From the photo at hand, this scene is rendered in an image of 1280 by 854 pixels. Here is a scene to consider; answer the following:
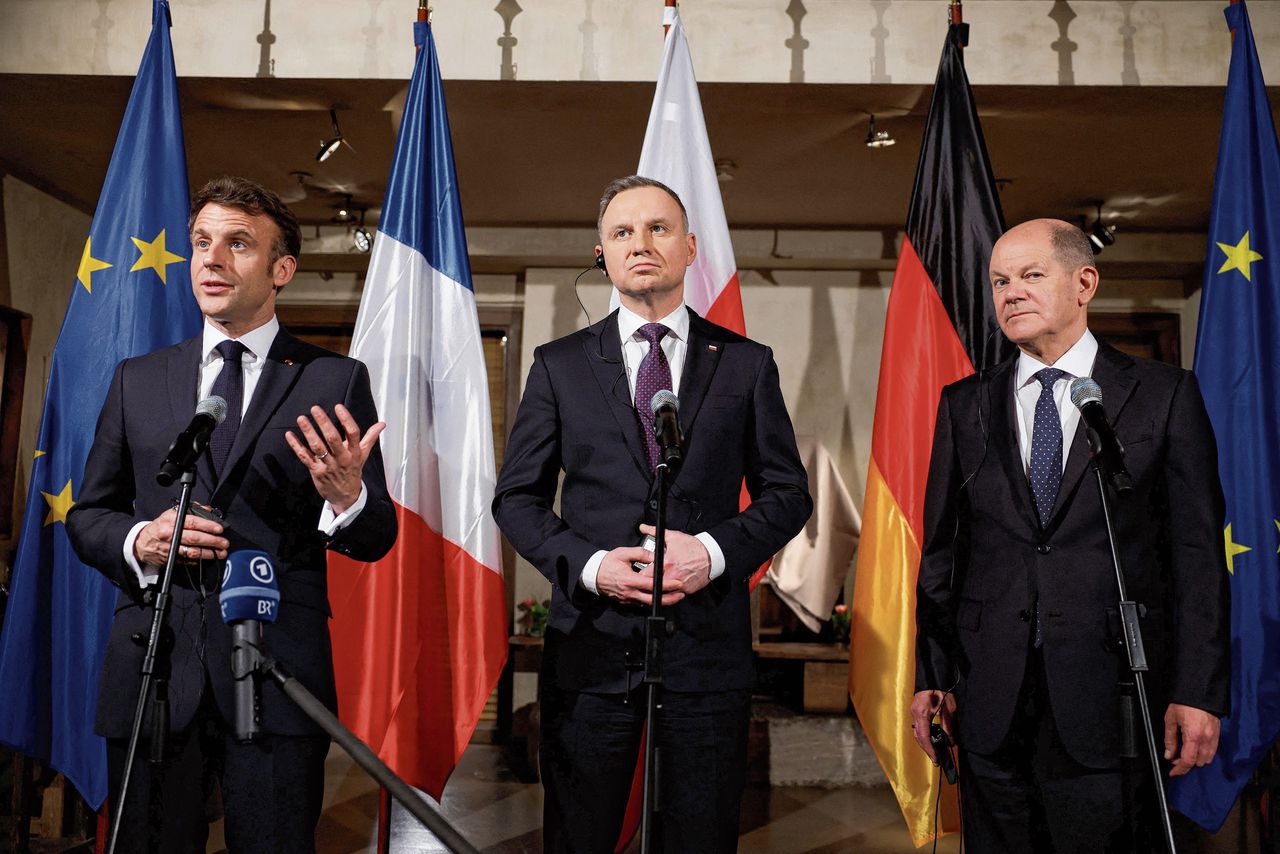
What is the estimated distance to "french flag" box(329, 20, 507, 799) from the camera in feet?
9.33

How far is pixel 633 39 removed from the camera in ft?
12.2

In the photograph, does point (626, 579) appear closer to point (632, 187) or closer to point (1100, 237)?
point (632, 187)

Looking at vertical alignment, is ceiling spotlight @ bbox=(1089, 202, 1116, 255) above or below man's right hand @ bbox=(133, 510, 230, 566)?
above

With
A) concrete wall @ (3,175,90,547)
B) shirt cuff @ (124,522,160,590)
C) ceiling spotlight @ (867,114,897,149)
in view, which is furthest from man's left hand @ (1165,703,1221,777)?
concrete wall @ (3,175,90,547)

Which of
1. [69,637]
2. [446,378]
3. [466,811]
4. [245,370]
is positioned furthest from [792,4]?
[466,811]

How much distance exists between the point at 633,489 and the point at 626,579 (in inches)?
9.0

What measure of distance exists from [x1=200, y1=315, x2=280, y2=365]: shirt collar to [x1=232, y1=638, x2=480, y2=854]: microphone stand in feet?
2.64

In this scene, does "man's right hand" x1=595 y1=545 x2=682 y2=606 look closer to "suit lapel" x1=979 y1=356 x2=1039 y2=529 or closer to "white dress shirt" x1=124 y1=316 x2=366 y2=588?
"white dress shirt" x1=124 y1=316 x2=366 y2=588

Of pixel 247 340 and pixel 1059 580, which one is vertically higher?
pixel 247 340

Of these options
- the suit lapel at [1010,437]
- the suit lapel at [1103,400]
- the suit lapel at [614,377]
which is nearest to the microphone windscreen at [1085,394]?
the suit lapel at [1103,400]

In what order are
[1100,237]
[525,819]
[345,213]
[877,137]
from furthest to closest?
[345,213]
[1100,237]
[525,819]
[877,137]

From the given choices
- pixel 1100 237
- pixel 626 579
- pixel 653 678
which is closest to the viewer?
pixel 653 678

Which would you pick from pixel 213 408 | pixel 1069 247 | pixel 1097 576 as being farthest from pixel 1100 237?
pixel 213 408

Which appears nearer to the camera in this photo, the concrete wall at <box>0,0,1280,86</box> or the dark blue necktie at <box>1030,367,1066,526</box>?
the dark blue necktie at <box>1030,367,1066,526</box>
